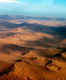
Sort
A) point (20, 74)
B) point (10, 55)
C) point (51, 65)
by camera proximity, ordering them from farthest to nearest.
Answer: point (10, 55)
point (51, 65)
point (20, 74)

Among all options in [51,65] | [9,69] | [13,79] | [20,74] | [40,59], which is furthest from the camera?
[40,59]

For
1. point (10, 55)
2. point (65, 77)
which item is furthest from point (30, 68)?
point (10, 55)

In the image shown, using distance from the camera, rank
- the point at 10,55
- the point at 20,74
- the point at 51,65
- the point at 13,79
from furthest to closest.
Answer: the point at 10,55, the point at 51,65, the point at 20,74, the point at 13,79

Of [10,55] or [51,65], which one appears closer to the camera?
[51,65]

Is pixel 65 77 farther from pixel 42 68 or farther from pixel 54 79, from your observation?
pixel 42 68

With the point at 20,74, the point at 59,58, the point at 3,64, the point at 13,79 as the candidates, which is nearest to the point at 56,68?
the point at 59,58

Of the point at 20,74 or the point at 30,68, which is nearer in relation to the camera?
the point at 20,74

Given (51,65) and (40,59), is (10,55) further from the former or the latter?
(51,65)

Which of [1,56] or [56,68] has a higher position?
[1,56]

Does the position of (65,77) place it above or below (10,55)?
below
